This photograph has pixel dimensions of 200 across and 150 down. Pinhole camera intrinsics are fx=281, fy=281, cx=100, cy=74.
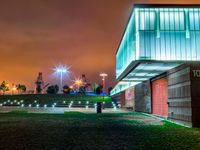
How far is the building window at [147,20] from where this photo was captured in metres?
22.3

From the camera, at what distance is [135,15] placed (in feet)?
74.1

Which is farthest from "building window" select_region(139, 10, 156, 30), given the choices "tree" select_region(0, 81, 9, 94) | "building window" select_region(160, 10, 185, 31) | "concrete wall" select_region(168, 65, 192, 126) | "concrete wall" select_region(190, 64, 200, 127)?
"tree" select_region(0, 81, 9, 94)

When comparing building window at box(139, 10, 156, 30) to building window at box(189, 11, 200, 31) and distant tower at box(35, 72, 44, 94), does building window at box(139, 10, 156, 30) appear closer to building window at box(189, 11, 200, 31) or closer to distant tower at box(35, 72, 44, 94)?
building window at box(189, 11, 200, 31)

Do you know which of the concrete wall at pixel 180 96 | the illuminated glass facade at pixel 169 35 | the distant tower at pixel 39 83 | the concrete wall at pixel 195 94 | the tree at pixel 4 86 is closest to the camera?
the concrete wall at pixel 195 94

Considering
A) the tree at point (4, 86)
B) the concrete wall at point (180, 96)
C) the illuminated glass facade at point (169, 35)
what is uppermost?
the tree at point (4, 86)

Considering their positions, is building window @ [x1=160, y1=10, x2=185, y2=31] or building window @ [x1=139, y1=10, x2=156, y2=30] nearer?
building window @ [x1=160, y1=10, x2=185, y2=31]

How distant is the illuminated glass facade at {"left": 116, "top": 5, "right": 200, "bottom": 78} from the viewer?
2197 centimetres

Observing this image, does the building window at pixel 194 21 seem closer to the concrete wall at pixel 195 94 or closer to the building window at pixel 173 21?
the building window at pixel 173 21

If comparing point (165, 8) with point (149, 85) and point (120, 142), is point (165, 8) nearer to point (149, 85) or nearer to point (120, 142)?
point (149, 85)

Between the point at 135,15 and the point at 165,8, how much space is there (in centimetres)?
243

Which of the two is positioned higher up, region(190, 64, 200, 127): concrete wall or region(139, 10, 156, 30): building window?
region(139, 10, 156, 30): building window

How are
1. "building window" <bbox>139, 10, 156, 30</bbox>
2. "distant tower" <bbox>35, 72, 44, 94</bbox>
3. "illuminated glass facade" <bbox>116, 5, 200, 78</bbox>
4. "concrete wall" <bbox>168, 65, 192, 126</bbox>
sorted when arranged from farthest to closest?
1. "distant tower" <bbox>35, 72, 44, 94</bbox>
2. "building window" <bbox>139, 10, 156, 30</bbox>
3. "illuminated glass facade" <bbox>116, 5, 200, 78</bbox>
4. "concrete wall" <bbox>168, 65, 192, 126</bbox>

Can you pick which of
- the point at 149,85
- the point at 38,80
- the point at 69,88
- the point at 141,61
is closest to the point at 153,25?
the point at 141,61

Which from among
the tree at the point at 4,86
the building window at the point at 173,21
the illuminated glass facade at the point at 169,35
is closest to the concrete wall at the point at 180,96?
the illuminated glass facade at the point at 169,35
